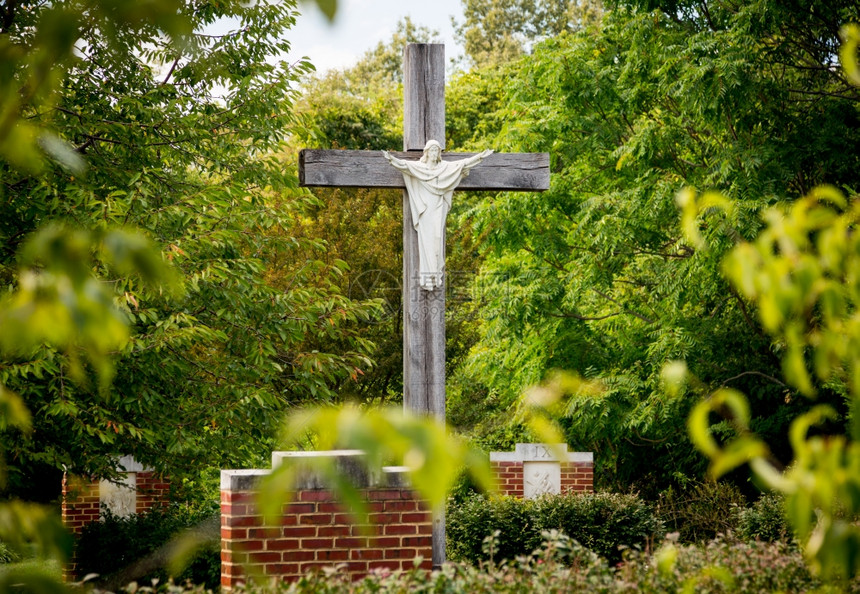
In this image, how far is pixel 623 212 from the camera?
13469 mm

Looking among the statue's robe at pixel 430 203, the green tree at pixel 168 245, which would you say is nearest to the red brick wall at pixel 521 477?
the green tree at pixel 168 245

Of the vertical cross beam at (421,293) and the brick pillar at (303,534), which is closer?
the brick pillar at (303,534)

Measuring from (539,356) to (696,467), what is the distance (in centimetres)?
289

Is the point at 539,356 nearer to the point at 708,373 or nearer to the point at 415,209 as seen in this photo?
the point at 708,373

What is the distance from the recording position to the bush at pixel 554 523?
36.0ft

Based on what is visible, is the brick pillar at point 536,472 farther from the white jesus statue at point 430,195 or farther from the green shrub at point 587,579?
the green shrub at point 587,579

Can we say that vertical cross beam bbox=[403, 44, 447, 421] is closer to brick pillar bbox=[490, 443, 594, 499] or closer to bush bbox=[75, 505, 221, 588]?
bush bbox=[75, 505, 221, 588]

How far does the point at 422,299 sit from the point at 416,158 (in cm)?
110

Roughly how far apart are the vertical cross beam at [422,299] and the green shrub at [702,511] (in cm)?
615

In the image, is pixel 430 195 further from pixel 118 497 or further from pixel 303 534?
pixel 118 497

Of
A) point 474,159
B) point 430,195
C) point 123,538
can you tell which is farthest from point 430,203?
point 123,538

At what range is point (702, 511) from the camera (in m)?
12.9

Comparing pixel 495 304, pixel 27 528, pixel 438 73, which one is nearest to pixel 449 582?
pixel 27 528

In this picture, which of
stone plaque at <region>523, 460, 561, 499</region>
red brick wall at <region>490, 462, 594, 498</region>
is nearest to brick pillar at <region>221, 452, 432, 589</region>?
red brick wall at <region>490, 462, 594, 498</region>
